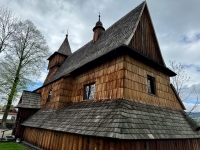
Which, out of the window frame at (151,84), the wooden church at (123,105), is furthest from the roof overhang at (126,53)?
the window frame at (151,84)

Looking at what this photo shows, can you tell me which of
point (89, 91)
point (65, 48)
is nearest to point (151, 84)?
point (89, 91)

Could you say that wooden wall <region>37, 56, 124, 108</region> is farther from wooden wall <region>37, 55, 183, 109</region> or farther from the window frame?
the window frame

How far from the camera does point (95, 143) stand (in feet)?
19.9

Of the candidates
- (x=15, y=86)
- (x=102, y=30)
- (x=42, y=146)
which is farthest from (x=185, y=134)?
(x=15, y=86)

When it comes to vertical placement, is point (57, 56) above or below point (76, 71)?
above

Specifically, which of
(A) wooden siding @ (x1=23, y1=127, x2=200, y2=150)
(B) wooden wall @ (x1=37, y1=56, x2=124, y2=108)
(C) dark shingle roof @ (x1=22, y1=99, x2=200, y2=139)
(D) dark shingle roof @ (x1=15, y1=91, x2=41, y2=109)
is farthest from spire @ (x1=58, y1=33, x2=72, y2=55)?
(C) dark shingle roof @ (x1=22, y1=99, x2=200, y2=139)

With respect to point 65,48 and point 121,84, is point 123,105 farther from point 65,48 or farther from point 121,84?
point 65,48

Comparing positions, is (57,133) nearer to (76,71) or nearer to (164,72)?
(76,71)

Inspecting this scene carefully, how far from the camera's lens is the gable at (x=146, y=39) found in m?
9.16

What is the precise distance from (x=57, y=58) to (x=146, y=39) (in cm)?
1406

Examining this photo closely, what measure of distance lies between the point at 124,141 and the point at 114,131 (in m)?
0.65

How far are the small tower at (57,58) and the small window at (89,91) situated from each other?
10983 mm

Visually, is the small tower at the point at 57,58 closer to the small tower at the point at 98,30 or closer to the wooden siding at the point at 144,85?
the small tower at the point at 98,30

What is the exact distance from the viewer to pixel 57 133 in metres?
8.59
